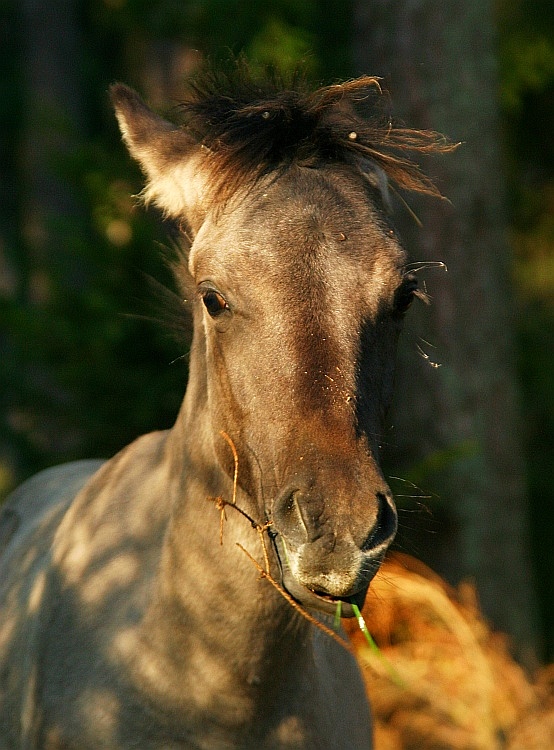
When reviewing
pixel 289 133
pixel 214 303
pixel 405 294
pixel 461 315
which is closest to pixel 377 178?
pixel 289 133

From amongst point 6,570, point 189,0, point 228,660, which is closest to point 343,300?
point 228,660

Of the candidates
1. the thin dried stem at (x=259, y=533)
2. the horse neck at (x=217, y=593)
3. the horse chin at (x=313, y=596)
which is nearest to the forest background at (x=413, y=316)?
the horse neck at (x=217, y=593)

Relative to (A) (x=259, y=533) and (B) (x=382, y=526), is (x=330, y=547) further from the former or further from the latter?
(A) (x=259, y=533)

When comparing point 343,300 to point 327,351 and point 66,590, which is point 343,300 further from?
point 66,590

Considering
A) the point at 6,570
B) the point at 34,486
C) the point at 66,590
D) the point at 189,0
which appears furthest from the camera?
the point at 189,0

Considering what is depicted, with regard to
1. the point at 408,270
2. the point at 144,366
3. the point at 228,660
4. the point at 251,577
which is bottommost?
the point at 144,366

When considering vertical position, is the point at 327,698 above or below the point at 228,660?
below

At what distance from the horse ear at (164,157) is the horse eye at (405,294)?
2.34 feet

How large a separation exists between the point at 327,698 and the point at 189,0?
20.4ft

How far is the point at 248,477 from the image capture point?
2764 millimetres

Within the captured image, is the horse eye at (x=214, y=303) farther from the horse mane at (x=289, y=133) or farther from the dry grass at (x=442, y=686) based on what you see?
the dry grass at (x=442, y=686)

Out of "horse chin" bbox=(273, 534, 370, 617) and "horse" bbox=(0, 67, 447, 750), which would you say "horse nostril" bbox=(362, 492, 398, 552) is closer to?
"horse" bbox=(0, 67, 447, 750)

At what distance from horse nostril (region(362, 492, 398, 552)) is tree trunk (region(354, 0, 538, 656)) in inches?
172

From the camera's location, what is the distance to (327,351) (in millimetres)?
2586
